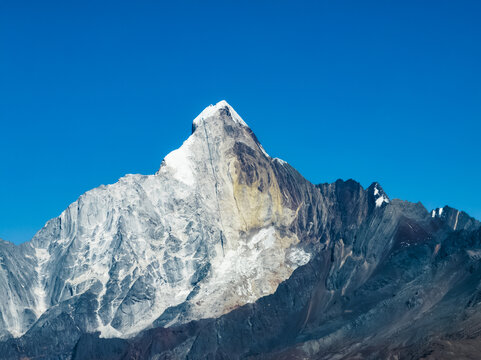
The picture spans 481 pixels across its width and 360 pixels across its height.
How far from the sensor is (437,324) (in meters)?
200

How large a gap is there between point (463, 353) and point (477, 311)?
18256mm

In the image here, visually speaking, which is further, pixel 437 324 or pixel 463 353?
pixel 437 324

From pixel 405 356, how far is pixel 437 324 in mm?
12416

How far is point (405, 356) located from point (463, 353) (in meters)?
15.3

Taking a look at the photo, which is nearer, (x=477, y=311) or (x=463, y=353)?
(x=463, y=353)

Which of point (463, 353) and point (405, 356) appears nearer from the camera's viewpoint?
point (463, 353)

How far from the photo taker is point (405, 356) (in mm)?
192250

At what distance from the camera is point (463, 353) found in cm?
18038

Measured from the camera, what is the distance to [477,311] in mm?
196250

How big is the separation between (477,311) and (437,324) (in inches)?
359

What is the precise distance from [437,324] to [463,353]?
19.6m
